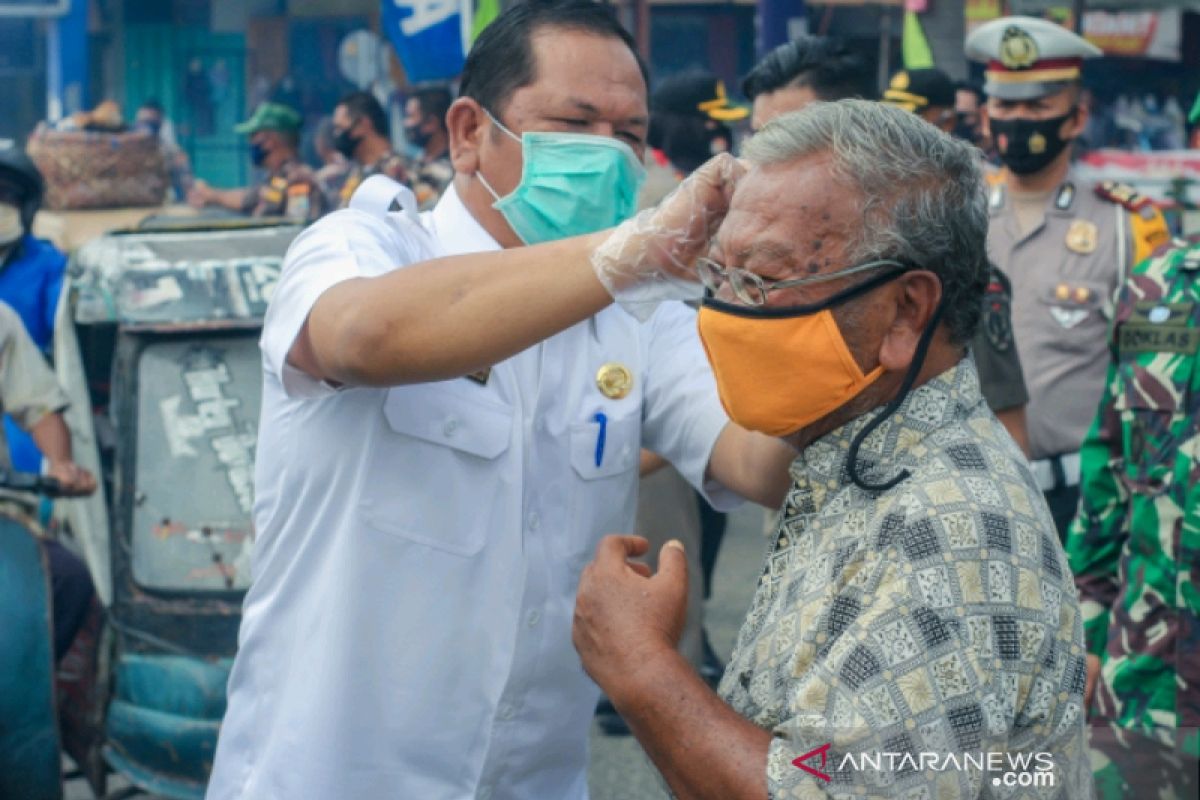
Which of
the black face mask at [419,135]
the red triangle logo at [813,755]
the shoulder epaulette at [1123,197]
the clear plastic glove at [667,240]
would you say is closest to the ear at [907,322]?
the clear plastic glove at [667,240]

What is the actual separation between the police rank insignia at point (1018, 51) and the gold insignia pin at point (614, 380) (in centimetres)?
316

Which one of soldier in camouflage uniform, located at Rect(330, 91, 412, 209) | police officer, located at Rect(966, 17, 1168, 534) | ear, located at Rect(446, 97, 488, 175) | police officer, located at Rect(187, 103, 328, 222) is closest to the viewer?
ear, located at Rect(446, 97, 488, 175)

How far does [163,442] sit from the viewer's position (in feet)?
14.2

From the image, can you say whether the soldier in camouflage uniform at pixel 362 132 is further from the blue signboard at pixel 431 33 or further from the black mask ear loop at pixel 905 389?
the black mask ear loop at pixel 905 389

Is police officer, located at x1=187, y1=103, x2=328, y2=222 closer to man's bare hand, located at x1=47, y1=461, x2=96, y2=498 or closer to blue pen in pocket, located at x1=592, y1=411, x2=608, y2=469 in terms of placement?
man's bare hand, located at x1=47, y1=461, x2=96, y2=498

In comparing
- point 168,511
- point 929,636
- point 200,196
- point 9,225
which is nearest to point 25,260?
point 9,225

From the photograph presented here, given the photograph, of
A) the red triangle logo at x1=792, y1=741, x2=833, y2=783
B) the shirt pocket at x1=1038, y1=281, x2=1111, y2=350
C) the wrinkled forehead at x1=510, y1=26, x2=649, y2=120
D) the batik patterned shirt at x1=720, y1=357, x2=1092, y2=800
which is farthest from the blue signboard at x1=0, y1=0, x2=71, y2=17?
the red triangle logo at x1=792, y1=741, x2=833, y2=783

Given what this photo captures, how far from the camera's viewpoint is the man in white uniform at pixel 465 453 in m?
1.93

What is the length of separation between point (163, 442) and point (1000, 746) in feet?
10.4

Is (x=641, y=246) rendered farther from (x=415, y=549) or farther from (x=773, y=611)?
(x=415, y=549)

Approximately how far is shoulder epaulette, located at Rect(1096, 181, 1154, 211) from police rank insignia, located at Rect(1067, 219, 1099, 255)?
0.46 ft

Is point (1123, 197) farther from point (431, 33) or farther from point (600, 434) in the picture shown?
point (431, 33)

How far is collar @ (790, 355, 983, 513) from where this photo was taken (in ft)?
5.88

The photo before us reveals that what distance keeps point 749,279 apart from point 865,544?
1.09 feet
